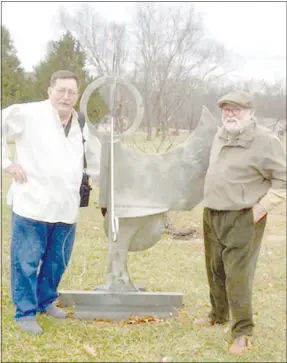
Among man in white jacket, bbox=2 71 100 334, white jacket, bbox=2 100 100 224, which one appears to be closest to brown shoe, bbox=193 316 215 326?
man in white jacket, bbox=2 71 100 334

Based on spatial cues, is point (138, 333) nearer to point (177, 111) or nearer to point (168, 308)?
point (168, 308)

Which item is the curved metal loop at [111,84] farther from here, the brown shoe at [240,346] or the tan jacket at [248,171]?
the brown shoe at [240,346]

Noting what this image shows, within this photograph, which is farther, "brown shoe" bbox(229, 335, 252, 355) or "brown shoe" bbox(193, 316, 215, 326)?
"brown shoe" bbox(193, 316, 215, 326)

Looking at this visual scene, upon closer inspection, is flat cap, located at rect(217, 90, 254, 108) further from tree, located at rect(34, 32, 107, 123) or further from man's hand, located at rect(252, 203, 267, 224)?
tree, located at rect(34, 32, 107, 123)

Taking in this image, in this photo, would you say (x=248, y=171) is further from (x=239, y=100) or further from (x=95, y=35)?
(x=95, y=35)

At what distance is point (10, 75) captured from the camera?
16.4 metres

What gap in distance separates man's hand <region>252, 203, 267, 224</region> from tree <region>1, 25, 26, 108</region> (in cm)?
1283

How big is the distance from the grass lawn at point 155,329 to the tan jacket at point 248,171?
1.02 meters

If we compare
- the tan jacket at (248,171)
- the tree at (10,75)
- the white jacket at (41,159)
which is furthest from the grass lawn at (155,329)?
the tree at (10,75)

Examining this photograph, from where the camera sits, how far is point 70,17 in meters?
11.3

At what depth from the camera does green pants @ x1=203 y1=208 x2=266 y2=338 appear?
3689 mm

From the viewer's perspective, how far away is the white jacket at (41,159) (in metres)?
3.79

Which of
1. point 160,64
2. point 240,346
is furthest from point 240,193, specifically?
point 160,64

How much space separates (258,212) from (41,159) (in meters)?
1.50
